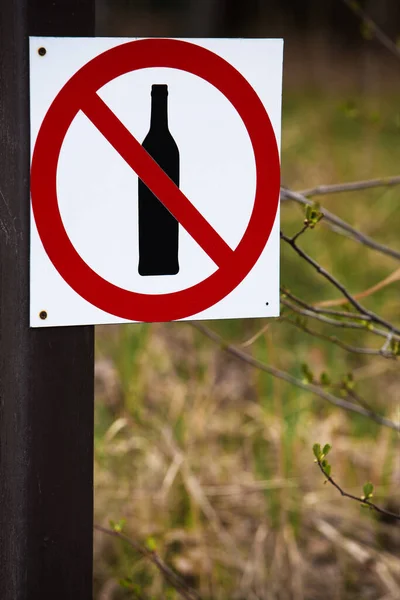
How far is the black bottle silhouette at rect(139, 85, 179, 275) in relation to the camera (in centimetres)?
137

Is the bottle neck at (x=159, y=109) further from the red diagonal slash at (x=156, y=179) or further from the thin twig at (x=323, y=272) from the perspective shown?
the thin twig at (x=323, y=272)

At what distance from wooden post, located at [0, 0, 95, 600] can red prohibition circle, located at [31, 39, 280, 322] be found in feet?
0.11

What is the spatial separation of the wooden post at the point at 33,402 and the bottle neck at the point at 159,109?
14cm

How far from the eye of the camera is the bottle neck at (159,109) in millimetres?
1367

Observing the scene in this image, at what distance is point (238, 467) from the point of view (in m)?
3.18

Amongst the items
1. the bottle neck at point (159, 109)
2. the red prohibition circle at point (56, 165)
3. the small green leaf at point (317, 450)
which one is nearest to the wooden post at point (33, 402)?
the red prohibition circle at point (56, 165)

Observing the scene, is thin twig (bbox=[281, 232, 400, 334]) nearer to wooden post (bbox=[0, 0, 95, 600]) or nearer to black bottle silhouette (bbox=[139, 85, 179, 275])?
black bottle silhouette (bbox=[139, 85, 179, 275])

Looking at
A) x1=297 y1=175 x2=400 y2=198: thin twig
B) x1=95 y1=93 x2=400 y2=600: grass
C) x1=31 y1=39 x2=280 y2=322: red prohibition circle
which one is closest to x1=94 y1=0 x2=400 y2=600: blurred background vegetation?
x1=95 y1=93 x2=400 y2=600: grass

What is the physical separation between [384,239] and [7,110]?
431 centimetres

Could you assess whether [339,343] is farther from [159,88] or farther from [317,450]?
[159,88]

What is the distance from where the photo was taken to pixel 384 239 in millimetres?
5410

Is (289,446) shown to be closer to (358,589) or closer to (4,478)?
(358,589)

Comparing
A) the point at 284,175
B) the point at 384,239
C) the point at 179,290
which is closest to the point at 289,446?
the point at 179,290

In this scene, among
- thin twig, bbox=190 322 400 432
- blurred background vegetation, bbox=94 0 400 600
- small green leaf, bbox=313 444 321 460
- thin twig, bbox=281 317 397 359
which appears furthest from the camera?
blurred background vegetation, bbox=94 0 400 600
